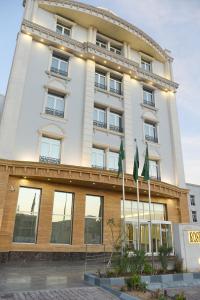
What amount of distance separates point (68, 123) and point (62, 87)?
10.1ft

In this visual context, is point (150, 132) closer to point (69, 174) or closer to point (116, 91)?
point (116, 91)

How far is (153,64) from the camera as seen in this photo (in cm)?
2666

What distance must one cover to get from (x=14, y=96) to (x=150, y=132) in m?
12.1

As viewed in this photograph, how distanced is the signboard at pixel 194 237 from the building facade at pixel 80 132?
6496mm

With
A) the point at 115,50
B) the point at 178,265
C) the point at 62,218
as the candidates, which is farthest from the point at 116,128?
the point at 178,265

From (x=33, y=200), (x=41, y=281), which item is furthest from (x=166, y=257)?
(x=33, y=200)

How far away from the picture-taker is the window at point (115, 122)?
67.8 ft

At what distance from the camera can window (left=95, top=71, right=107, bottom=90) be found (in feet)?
70.9

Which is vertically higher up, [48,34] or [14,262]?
[48,34]

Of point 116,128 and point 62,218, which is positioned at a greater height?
point 116,128

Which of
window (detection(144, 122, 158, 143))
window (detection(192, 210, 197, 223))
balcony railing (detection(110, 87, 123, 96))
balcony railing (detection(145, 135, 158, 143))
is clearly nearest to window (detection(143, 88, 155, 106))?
window (detection(144, 122, 158, 143))

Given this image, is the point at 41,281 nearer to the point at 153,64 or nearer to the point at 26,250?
the point at 26,250

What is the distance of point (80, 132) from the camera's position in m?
18.8

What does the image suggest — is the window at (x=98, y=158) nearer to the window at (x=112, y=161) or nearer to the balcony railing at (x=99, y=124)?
the window at (x=112, y=161)
